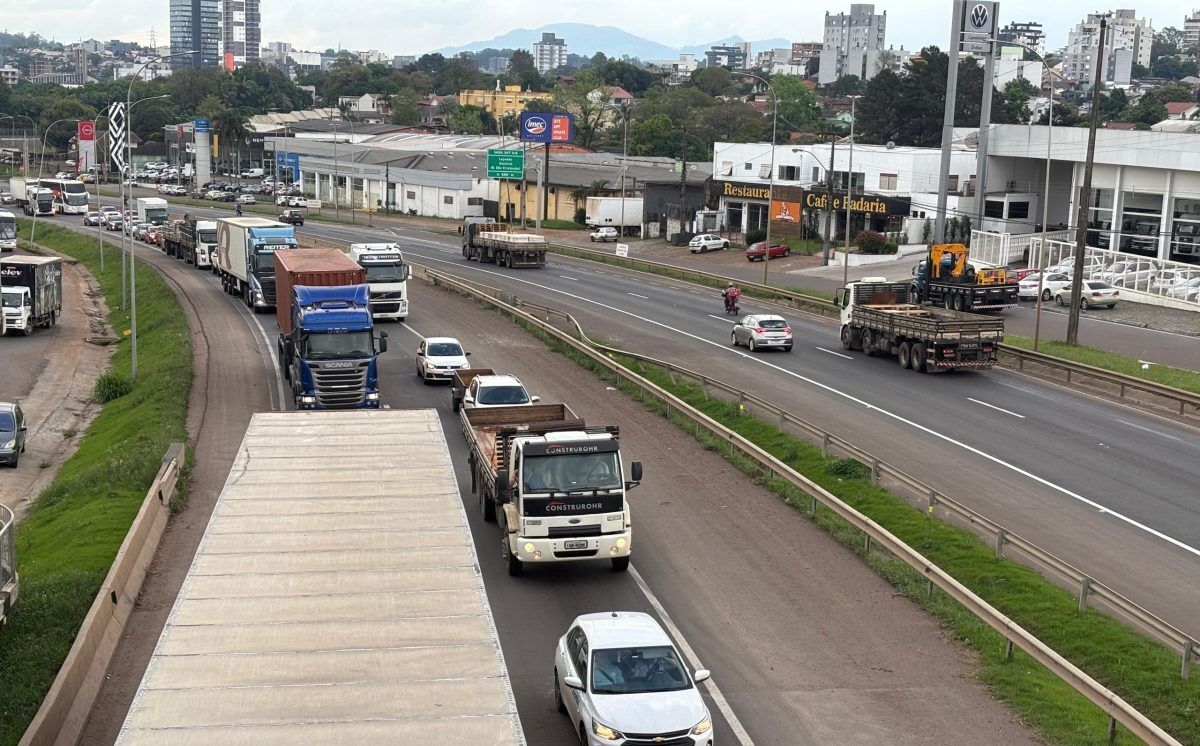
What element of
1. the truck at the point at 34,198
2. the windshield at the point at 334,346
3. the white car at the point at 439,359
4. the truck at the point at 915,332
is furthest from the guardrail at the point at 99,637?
the truck at the point at 34,198

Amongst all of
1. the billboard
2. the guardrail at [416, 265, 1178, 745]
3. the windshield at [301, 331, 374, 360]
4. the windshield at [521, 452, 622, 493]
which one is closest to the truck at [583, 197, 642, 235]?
the billboard

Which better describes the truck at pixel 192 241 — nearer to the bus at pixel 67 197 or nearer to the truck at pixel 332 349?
the truck at pixel 332 349

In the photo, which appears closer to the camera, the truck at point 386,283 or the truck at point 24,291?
the truck at point 386,283

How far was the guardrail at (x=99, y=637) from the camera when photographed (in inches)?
618

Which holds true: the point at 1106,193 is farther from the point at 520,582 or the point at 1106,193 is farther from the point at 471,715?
the point at 471,715

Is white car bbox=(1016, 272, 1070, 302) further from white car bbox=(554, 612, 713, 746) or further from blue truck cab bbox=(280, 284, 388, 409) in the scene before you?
white car bbox=(554, 612, 713, 746)

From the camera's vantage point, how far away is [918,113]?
135625mm

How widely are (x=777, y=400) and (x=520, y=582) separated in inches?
710

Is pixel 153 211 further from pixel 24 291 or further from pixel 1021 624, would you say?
pixel 1021 624

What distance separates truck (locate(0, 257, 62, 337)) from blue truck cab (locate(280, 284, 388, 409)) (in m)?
28.3

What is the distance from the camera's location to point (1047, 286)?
6656 cm

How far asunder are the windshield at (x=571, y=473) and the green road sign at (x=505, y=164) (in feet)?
259

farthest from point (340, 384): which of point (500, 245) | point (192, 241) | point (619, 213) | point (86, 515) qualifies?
point (619, 213)

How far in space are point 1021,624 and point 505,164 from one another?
271 ft
